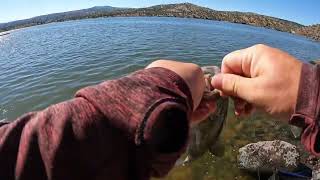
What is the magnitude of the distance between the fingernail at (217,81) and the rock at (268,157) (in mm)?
7339

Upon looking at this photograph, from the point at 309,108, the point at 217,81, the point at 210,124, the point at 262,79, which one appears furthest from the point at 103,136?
the point at 210,124

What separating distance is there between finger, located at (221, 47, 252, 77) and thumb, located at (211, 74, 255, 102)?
0.18 feet

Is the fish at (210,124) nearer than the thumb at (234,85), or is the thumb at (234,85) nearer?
the thumb at (234,85)

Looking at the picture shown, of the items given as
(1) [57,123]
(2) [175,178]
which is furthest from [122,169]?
(2) [175,178]

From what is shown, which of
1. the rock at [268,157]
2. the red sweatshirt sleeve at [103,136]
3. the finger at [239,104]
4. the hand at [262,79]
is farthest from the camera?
the rock at [268,157]

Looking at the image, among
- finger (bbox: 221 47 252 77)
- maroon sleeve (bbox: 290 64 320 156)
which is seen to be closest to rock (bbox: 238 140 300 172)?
finger (bbox: 221 47 252 77)

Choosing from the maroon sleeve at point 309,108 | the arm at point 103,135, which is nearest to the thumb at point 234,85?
the maroon sleeve at point 309,108

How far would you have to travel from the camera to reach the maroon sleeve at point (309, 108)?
46.2 inches

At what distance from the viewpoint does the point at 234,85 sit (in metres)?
1.72

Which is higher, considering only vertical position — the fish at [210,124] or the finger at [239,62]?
the finger at [239,62]

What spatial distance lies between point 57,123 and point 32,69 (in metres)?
21.3

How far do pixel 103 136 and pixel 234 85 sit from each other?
96cm

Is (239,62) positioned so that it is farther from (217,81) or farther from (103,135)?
(103,135)

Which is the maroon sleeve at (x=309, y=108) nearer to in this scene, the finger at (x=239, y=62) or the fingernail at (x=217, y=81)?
the finger at (x=239, y=62)
